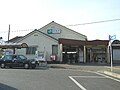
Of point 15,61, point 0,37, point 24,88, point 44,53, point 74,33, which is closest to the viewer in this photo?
point 24,88

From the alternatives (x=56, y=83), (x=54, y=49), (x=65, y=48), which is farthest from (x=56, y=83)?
(x=65, y=48)

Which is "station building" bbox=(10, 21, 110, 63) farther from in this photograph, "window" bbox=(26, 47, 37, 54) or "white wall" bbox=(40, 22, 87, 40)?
"white wall" bbox=(40, 22, 87, 40)

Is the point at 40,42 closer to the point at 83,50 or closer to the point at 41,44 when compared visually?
the point at 41,44

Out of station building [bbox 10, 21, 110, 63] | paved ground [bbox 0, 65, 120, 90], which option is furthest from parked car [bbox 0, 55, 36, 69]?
station building [bbox 10, 21, 110, 63]

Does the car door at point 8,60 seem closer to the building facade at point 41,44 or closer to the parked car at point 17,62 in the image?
the parked car at point 17,62

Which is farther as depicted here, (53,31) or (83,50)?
(53,31)

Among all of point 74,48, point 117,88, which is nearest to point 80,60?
point 74,48

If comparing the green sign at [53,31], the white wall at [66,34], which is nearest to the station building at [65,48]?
the white wall at [66,34]

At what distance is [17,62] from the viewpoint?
29.6 m

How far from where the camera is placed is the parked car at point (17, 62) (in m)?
29.3

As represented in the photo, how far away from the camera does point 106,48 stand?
44.4 m

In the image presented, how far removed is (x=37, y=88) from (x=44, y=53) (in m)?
30.4

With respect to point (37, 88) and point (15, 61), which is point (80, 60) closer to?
point (15, 61)

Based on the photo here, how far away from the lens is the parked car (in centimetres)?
2930
